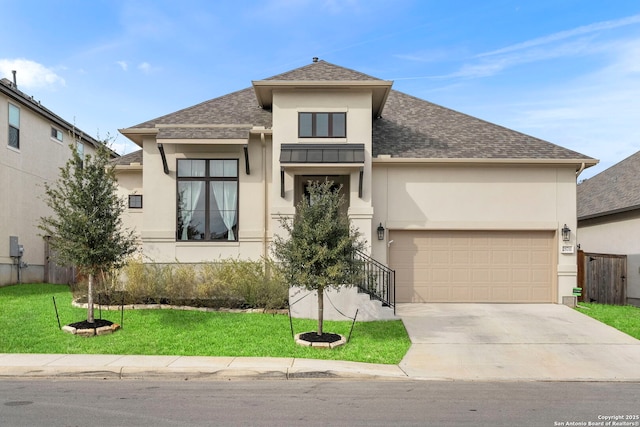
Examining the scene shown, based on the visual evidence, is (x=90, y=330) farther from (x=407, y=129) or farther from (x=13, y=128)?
(x=13, y=128)

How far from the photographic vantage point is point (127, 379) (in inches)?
340

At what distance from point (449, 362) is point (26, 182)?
1749 cm

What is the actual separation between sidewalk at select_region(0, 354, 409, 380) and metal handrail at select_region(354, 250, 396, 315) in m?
3.65

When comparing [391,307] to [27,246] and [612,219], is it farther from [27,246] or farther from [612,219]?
[27,246]

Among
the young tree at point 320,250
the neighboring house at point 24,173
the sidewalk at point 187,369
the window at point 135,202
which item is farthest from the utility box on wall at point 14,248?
the young tree at point 320,250

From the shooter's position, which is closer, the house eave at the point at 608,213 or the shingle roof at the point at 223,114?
the shingle roof at the point at 223,114

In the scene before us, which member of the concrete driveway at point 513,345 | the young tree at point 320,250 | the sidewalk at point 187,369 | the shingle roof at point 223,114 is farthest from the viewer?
the shingle roof at point 223,114

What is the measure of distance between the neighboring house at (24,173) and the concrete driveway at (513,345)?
13.0m

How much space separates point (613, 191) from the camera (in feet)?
67.5

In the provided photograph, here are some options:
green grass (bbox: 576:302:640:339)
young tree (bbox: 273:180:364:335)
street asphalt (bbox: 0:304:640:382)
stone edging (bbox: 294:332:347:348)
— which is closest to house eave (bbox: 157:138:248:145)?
young tree (bbox: 273:180:364:335)

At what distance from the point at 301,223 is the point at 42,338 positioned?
5.92 metres

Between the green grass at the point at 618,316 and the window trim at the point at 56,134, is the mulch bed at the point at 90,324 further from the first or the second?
the window trim at the point at 56,134

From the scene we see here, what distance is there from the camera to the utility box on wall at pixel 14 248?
1862 centimetres

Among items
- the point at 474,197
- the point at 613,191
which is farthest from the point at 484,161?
the point at 613,191
